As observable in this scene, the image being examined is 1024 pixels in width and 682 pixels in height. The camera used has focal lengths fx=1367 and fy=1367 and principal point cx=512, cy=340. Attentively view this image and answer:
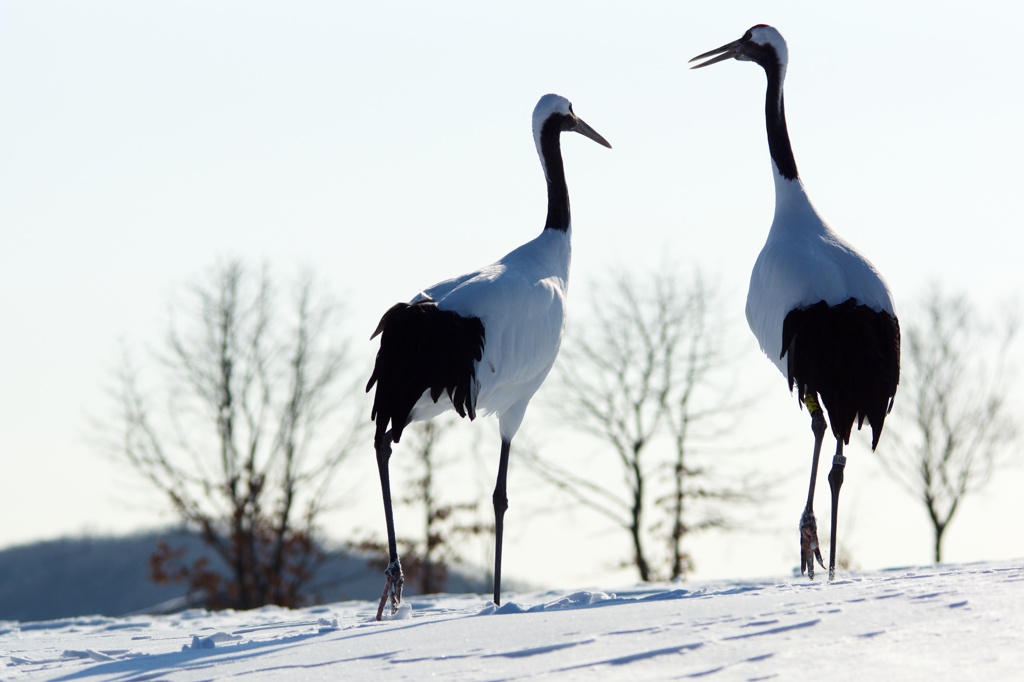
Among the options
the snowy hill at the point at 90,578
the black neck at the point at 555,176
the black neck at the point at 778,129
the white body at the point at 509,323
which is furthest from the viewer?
the snowy hill at the point at 90,578

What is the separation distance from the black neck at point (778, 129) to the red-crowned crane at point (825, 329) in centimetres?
52

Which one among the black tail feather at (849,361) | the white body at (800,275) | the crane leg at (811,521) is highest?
the white body at (800,275)

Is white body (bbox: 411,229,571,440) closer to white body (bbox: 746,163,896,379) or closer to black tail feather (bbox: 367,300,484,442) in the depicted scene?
black tail feather (bbox: 367,300,484,442)

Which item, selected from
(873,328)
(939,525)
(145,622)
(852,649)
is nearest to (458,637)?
(852,649)

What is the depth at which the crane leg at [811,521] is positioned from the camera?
27.1 ft

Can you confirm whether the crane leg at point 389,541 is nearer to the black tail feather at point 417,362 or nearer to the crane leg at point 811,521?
the black tail feather at point 417,362

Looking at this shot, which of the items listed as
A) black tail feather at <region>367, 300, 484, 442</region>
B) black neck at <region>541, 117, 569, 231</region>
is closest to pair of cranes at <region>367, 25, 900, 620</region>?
black tail feather at <region>367, 300, 484, 442</region>

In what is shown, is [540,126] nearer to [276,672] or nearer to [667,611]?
[667,611]

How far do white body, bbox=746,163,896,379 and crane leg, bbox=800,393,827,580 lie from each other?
293 millimetres

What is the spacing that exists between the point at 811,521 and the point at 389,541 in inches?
101

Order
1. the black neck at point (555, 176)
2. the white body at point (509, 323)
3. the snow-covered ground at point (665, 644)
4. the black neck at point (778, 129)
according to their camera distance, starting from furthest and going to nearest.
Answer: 1. the black neck at point (555, 176)
2. the black neck at point (778, 129)
3. the white body at point (509, 323)
4. the snow-covered ground at point (665, 644)

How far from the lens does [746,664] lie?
449 cm

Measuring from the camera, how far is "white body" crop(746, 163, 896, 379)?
8.21m

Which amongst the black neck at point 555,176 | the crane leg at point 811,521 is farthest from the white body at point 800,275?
the black neck at point 555,176
